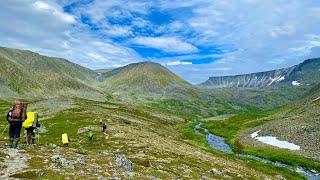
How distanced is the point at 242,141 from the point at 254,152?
76.4 feet

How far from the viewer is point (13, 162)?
32.9m

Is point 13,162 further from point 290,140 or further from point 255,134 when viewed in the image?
point 255,134

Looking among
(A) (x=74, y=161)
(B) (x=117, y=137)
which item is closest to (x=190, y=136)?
(B) (x=117, y=137)

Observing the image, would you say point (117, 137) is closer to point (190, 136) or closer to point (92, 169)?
point (92, 169)

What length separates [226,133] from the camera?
17150cm

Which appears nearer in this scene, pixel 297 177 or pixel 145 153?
pixel 145 153

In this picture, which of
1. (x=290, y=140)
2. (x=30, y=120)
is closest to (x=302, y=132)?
(x=290, y=140)

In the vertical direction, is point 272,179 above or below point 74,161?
below

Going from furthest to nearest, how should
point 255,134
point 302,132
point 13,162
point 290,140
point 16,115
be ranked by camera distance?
point 255,134 → point 302,132 → point 290,140 → point 16,115 → point 13,162

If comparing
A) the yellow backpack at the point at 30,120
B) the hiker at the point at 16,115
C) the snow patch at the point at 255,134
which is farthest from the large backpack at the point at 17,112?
the snow patch at the point at 255,134

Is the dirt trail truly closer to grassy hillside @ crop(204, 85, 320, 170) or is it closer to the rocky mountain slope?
grassy hillside @ crop(204, 85, 320, 170)

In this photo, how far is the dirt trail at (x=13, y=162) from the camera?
29.7 meters

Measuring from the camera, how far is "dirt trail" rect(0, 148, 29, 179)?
97.5 ft

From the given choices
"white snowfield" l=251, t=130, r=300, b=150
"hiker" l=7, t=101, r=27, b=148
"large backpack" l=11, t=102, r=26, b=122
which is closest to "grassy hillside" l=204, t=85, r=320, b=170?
"white snowfield" l=251, t=130, r=300, b=150
